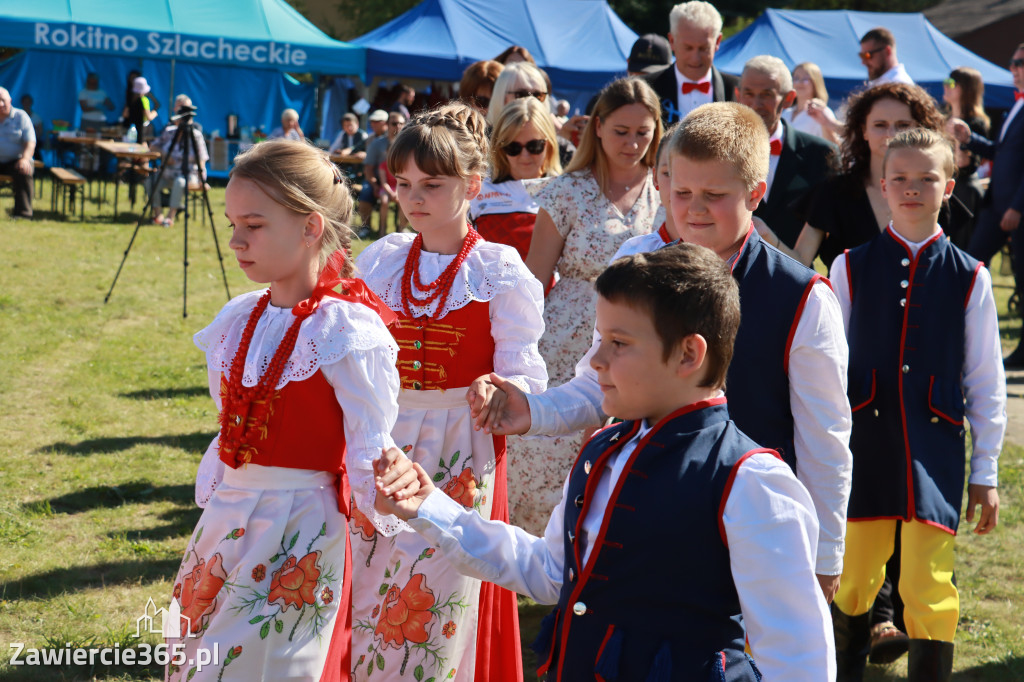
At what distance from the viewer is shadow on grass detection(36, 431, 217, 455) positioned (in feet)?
20.2

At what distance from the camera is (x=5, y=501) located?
17.2ft

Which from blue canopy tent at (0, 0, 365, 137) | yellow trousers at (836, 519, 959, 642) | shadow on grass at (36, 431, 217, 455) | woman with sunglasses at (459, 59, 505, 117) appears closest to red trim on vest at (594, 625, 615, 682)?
yellow trousers at (836, 519, 959, 642)

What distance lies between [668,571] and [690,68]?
4137 millimetres

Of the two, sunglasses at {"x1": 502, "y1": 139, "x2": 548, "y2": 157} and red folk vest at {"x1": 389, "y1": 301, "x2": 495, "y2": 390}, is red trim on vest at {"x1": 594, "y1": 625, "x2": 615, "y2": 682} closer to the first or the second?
red folk vest at {"x1": 389, "y1": 301, "x2": 495, "y2": 390}

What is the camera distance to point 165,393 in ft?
24.7

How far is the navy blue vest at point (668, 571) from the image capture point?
71.2 inches

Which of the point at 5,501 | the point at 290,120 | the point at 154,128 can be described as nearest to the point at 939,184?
the point at 5,501

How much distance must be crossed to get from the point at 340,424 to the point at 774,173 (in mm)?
2880

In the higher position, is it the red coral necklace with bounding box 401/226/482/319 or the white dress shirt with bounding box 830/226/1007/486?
the red coral necklace with bounding box 401/226/482/319

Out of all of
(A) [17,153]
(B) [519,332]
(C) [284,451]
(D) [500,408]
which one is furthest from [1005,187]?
(A) [17,153]

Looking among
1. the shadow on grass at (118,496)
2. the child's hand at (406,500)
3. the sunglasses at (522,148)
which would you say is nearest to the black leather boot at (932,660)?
the child's hand at (406,500)

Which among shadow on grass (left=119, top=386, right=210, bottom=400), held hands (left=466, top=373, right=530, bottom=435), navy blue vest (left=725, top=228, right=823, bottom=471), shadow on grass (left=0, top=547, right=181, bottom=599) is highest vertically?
navy blue vest (left=725, top=228, right=823, bottom=471)

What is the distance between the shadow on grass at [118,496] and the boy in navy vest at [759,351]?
3604 millimetres

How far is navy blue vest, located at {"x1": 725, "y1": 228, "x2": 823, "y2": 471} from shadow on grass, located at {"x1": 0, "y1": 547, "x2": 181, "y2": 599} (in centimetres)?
304
